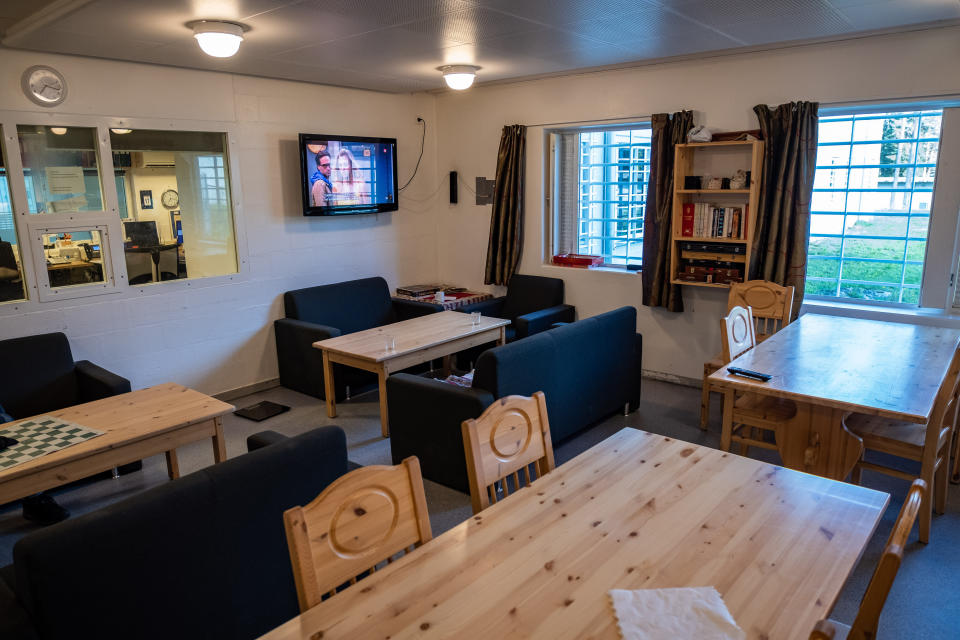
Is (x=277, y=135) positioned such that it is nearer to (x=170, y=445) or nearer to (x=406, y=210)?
(x=406, y=210)

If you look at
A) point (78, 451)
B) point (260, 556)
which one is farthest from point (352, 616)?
point (78, 451)

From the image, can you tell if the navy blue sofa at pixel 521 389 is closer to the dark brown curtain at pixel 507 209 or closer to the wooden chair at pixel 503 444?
the wooden chair at pixel 503 444

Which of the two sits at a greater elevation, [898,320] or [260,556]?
[898,320]

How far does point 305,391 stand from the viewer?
16.5 ft

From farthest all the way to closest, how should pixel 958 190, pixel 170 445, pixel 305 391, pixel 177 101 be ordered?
pixel 305 391, pixel 177 101, pixel 958 190, pixel 170 445

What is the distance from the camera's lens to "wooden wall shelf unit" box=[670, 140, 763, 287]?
175 inches

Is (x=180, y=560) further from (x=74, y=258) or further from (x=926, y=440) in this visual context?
(x=74, y=258)

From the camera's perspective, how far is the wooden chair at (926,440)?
2666 millimetres

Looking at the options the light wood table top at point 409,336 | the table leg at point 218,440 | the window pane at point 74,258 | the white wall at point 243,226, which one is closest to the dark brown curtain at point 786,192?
the light wood table top at point 409,336

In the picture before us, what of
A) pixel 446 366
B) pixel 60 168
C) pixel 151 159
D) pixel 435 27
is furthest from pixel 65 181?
pixel 446 366

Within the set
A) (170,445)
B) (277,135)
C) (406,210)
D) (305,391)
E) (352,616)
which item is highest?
(277,135)

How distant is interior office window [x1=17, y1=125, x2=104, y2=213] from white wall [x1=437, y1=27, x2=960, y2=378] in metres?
3.13

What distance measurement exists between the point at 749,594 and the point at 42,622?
1685mm

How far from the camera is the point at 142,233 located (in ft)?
14.4
